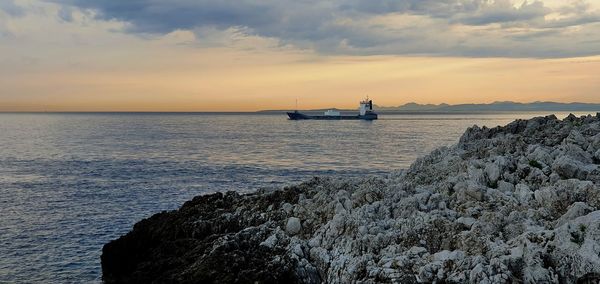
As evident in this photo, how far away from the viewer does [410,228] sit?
16406 mm

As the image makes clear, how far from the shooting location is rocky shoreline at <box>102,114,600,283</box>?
45.0 ft

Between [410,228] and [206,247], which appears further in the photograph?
[206,247]

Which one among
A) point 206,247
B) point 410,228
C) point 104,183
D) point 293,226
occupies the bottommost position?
point 104,183

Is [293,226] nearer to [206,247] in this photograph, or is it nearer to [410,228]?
[206,247]

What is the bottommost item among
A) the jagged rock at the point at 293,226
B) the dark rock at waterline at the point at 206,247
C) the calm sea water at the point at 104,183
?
the calm sea water at the point at 104,183

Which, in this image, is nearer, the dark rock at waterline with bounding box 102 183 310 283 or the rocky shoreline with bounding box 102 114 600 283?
the rocky shoreline with bounding box 102 114 600 283

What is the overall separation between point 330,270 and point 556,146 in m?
13.3

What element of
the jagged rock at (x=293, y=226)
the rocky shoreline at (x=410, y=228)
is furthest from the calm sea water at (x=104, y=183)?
the jagged rock at (x=293, y=226)

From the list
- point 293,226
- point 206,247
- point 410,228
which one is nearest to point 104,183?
point 206,247

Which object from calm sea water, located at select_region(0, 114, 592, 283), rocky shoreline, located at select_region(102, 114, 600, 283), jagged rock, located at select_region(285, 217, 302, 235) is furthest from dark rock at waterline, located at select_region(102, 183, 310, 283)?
calm sea water, located at select_region(0, 114, 592, 283)

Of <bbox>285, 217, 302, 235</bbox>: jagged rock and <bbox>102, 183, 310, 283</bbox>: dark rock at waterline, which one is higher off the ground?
<bbox>285, 217, 302, 235</bbox>: jagged rock

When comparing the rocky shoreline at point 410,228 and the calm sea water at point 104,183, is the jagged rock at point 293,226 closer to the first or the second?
the rocky shoreline at point 410,228

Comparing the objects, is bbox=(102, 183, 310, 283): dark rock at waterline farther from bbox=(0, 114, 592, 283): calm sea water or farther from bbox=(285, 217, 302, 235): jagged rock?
bbox=(0, 114, 592, 283): calm sea water

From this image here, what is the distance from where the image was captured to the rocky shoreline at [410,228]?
1373 centimetres
